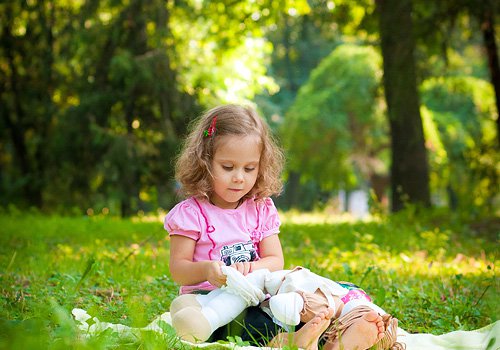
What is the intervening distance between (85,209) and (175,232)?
10.2 m

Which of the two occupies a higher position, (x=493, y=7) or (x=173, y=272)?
(x=493, y=7)

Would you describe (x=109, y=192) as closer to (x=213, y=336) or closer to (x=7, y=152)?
(x=7, y=152)

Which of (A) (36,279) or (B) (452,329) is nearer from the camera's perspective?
(B) (452,329)

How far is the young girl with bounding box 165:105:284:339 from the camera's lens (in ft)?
10.9

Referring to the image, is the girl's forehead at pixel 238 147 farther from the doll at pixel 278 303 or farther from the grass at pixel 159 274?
the grass at pixel 159 274

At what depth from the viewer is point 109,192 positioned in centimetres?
1234

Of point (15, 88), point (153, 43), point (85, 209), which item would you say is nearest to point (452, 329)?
point (153, 43)

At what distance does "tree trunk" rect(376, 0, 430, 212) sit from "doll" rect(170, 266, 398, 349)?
6418 millimetres

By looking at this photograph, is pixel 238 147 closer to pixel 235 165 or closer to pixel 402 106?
pixel 235 165

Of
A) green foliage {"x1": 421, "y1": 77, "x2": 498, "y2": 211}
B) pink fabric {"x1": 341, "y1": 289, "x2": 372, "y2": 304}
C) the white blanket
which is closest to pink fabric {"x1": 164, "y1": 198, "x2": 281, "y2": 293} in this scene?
the white blanket

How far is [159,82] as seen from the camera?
12.0 metres

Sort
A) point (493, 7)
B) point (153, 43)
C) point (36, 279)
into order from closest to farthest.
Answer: point (36, 279) < point (493, 7) < point (153, 43)

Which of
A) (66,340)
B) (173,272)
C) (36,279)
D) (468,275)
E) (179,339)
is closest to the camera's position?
(66,340)

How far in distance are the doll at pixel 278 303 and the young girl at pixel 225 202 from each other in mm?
163
